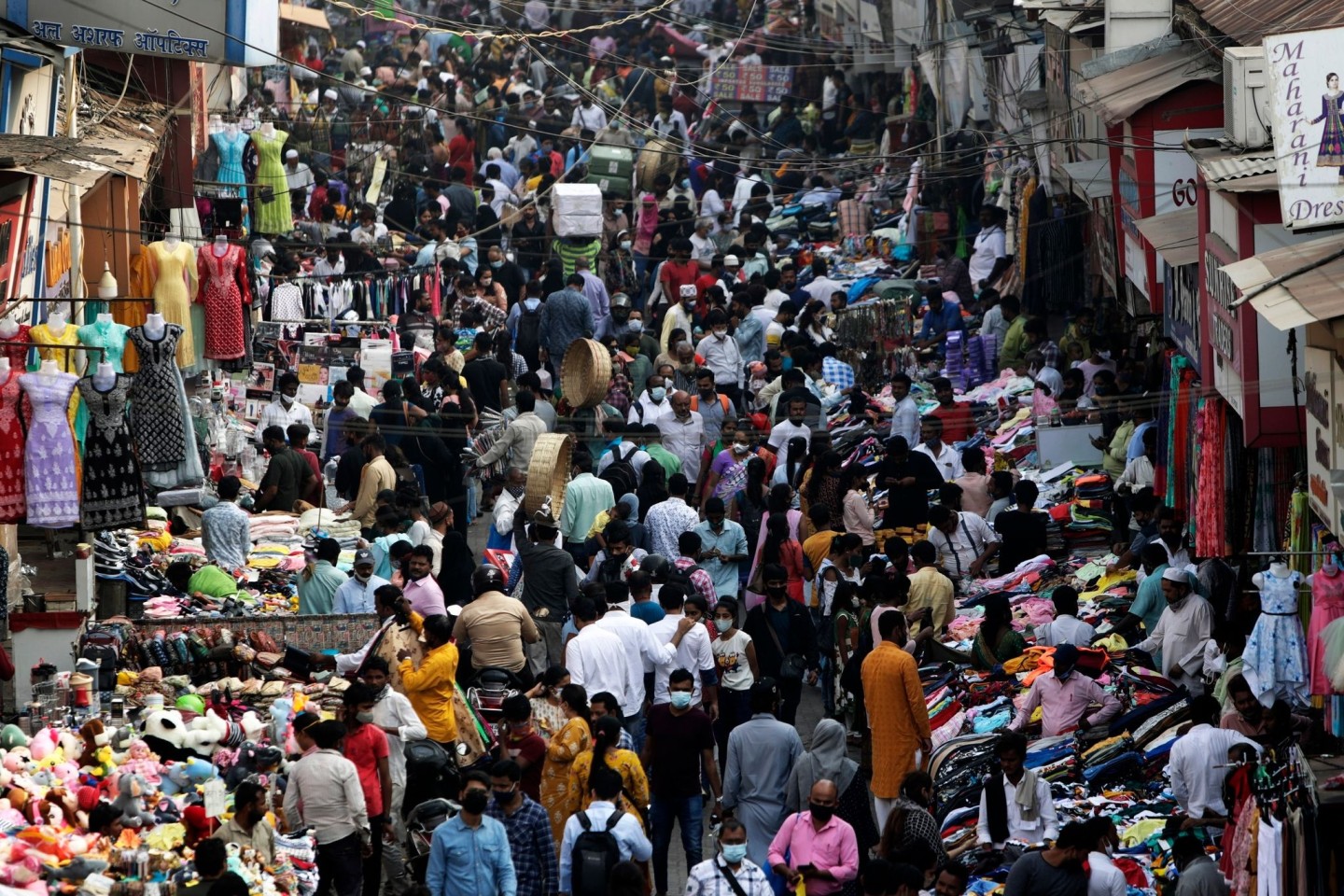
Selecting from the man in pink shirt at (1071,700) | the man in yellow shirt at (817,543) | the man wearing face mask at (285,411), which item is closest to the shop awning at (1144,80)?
the man in yellow shirt at (817,543)

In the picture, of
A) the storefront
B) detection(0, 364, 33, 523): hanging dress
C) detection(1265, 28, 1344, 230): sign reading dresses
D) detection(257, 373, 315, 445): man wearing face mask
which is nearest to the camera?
detection(1265, 28, 1344, 230): sign reading dresses

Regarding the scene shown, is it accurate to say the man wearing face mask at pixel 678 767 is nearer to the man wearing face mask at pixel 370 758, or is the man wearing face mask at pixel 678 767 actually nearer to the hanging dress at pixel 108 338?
the man wearing face mask at pixel 370 758

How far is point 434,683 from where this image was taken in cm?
1241

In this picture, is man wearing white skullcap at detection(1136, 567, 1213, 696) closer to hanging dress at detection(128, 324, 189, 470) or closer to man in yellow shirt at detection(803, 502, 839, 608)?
man in yellow shirt at detection(803, 502, 839, 608)

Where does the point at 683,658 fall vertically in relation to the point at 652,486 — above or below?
below

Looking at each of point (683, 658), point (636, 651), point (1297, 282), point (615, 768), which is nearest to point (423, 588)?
point (636, 651)

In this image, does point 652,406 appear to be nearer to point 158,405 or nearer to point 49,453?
point 158,405

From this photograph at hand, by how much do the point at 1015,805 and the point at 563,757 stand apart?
2187 mm

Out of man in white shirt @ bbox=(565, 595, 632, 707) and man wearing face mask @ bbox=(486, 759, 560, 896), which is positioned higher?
man in white shirt @ bbox=(565, 595, 632, 707)

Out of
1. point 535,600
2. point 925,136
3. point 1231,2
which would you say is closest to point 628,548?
point 535,600

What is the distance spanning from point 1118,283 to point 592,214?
24.9 ft

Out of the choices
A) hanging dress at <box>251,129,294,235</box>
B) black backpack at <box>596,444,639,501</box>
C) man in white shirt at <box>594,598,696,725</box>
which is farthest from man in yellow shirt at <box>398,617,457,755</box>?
hanging dress at <box>251,129,294,235</box>

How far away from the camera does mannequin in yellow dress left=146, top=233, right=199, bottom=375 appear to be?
18125 mm

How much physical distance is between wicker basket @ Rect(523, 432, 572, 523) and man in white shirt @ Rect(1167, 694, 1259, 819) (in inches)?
225
